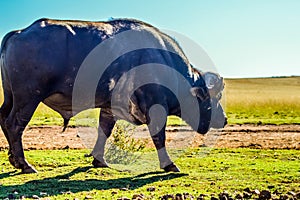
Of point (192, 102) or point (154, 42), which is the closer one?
point (154, 42)

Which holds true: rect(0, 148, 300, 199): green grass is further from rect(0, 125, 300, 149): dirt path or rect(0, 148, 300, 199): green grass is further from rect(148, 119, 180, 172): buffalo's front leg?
rect(0, 125, 300, 149): dirt path

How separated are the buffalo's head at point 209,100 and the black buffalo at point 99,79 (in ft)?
0.11

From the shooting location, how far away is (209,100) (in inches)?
506

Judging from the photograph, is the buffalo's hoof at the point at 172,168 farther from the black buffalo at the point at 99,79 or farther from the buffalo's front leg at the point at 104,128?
the buffalo's front leg at the point at 104,128

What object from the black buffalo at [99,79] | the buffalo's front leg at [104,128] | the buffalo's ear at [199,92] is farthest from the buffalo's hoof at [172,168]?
the buffalo's ear at [199,92]

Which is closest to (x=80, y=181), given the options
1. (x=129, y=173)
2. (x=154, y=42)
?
(x=129, y=173)

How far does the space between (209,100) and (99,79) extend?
11.4 feet

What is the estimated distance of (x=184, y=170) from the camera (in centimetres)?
1101

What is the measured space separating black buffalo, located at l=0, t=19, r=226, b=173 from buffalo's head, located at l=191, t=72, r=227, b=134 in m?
0.03

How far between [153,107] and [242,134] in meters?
10.9

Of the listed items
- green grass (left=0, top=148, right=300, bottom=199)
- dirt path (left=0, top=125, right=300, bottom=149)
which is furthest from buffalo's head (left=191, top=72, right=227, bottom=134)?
dirt path (left=0, top=125, right=300, bottom=149)

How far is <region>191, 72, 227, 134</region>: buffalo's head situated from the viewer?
12.4 m

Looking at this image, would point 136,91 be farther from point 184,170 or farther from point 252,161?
point 252,161

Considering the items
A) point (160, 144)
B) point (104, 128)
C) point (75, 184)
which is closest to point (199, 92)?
point (160, 144)
